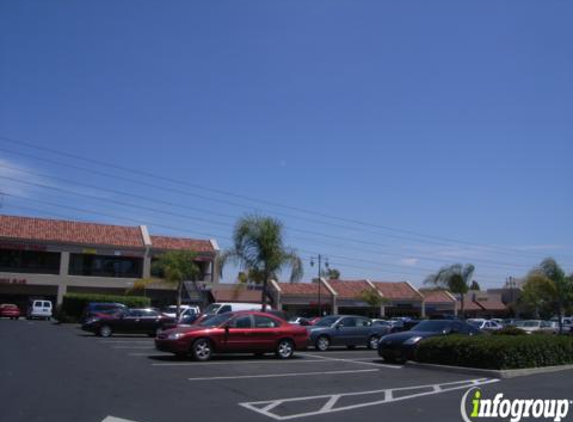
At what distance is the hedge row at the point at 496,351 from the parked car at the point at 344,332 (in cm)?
685

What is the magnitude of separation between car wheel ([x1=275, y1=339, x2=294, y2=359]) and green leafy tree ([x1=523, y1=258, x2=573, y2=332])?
29.3m

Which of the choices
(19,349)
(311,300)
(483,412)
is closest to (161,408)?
(483,412)

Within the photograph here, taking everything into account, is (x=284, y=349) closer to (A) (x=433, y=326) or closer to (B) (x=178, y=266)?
(A) (x=433, y=326)

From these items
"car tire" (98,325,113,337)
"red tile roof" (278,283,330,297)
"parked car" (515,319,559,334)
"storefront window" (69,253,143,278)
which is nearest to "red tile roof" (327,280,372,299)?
"red tile roof" (278,283,330,297)

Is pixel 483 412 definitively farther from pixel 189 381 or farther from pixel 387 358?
pixel 387 358

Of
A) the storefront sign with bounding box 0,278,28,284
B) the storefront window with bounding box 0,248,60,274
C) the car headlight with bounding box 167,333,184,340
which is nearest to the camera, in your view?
the car headlight with bounding box 167,333,184,340

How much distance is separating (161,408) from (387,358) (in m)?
10.1

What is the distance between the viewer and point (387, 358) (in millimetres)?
18156

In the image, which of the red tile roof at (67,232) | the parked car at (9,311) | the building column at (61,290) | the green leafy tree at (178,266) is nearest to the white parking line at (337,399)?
the green leafy tree at (178,266)

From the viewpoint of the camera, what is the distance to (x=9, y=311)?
45281 millimetres

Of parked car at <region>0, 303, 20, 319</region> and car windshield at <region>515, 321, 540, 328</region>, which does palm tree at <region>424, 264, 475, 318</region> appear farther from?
parked car at <region>0, 303, 20, 319</region>

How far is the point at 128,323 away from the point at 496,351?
1978 centimetres

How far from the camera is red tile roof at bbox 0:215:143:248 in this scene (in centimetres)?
4953

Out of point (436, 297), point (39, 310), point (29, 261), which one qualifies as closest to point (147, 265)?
point (29, 261)
